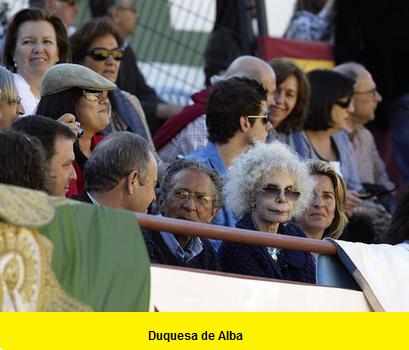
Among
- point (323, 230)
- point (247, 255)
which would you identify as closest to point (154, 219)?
point (247, 255)

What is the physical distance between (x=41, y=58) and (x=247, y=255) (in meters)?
2.27

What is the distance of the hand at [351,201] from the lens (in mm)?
10380

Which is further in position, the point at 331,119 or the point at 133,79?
the point at 133,79

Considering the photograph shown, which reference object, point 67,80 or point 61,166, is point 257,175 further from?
point 61,166

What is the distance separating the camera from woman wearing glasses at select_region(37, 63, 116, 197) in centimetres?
795

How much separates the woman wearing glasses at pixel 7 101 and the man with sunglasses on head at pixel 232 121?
1.42 meters

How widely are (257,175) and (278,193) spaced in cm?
17

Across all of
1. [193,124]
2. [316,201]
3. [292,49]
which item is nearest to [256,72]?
[193,124]

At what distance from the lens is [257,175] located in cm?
799

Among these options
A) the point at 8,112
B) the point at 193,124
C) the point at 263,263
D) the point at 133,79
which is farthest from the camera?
the point at 133,79

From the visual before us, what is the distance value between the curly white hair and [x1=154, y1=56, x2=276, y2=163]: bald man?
153 centimetres

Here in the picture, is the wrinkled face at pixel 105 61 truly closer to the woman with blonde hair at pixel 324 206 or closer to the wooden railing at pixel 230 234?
the woman with blonde hair at pixel 324 206

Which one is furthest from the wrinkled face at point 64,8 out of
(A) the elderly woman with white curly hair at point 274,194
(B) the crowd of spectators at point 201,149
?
(A) the elderly woman with white curly hair at point 274,194

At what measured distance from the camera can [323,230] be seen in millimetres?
8797
